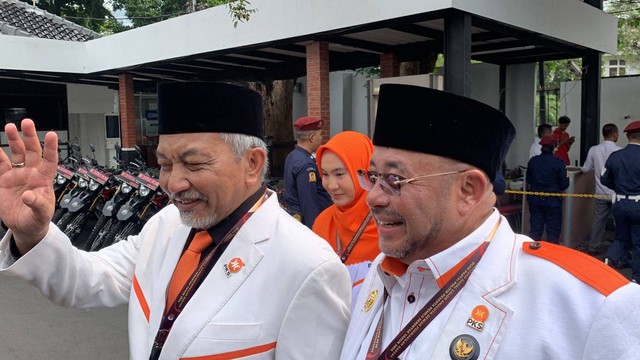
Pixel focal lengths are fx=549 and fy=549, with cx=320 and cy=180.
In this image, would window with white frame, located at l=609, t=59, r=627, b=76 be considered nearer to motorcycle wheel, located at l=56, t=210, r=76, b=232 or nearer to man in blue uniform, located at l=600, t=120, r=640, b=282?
man in blue uniform, located at l=600, t=120, r=640, b=282

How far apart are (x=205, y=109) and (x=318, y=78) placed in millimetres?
6820

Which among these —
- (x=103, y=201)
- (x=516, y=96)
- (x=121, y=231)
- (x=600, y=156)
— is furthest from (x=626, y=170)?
(x=103, y=201)

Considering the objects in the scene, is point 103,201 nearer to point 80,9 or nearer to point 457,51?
point 457,51

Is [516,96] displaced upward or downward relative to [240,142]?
upward

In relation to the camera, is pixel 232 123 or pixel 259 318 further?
pixel 232 123

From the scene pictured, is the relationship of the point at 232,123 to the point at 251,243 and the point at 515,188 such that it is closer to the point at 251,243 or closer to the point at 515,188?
the point at 251,243

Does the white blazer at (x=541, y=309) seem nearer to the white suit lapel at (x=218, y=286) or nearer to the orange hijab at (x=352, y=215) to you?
the white suit lapel at (x=218, y=286)

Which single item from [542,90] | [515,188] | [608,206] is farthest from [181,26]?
[542,90]

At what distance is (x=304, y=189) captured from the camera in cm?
512

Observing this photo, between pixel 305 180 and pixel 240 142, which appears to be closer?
pixel 240 142

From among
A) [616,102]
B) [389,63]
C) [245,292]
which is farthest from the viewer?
[616,102]

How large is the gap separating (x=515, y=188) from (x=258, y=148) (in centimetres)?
827

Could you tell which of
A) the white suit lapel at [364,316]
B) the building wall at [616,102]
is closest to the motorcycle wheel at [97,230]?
the white suit lapel at [364,316]

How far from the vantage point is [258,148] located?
6.57ft
